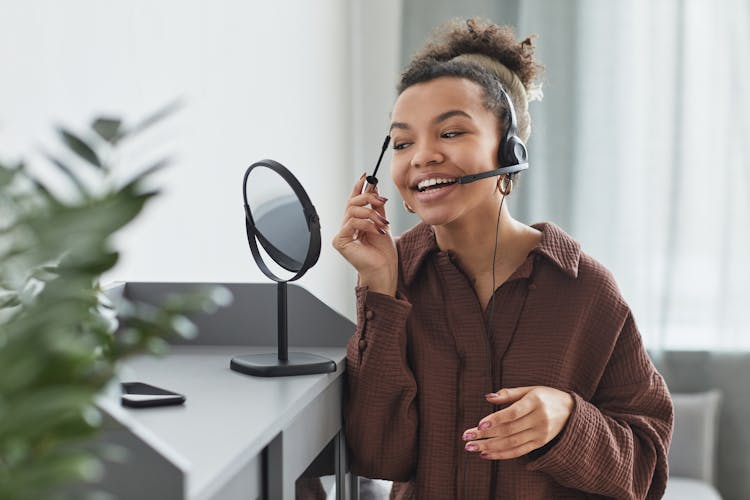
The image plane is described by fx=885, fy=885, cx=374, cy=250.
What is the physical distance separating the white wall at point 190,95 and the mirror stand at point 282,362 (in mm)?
235

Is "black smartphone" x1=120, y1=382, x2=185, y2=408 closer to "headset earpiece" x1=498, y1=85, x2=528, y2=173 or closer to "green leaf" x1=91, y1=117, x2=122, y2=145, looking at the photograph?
"green leaf" x1=91, y1=117, x2=122, y2=145

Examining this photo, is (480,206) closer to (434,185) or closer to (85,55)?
(434,185)

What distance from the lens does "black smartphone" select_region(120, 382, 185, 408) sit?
85cm

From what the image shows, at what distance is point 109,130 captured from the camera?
424 millimetres

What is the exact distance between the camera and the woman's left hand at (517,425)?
1174 mm

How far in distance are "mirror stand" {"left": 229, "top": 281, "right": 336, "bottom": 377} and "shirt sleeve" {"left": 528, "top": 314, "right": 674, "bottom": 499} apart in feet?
1.20

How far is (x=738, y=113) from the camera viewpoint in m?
2.96

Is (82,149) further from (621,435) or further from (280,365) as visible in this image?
(621,435)

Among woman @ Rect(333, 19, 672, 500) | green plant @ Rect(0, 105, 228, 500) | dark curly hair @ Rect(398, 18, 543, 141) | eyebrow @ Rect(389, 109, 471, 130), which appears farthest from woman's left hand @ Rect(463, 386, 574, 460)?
green plant @ Rect(0, 105, 228, 500)

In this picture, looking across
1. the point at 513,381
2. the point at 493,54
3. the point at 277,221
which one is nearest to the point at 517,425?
the point at 513,381

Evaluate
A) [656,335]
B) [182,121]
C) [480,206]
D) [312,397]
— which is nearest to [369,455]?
[312,397]

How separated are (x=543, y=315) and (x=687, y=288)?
6.17 feet

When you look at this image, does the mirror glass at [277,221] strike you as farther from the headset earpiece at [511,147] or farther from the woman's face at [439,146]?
the headset earpiece at [511,147]

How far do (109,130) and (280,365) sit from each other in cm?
66
